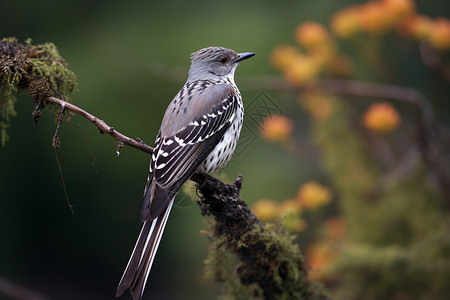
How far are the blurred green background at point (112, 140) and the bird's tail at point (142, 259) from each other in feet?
8.59

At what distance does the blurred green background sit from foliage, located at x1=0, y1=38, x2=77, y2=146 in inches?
100

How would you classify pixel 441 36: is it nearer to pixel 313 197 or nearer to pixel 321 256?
pixel 313 197

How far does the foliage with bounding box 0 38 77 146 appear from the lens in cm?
282

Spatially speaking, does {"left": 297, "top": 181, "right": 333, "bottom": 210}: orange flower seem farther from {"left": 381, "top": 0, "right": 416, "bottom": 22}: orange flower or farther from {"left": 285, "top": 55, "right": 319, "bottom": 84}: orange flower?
{"left": 381, "top": 0, "right": 416, "bottom": 22}: orange flower

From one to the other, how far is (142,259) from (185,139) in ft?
2.65

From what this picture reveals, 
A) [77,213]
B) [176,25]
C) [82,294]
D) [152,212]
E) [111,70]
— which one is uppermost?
[176,25]

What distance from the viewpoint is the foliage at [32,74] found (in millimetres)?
2816

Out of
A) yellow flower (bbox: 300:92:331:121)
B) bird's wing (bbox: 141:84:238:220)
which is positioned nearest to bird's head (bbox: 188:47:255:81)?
bird's wing (bbox: 141:84:238:220)

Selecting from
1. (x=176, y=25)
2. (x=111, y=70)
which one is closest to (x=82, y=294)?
(x=111, y=70)

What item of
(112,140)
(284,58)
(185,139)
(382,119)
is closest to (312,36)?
(284,58)

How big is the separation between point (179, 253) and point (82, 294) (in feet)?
4.87

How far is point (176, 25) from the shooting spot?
251 inches

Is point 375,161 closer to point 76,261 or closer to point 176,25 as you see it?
point 176,25

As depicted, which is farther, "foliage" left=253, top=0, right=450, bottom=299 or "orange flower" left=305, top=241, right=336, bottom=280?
"orange flower" left=305, top=241, right=336, bottom=280
